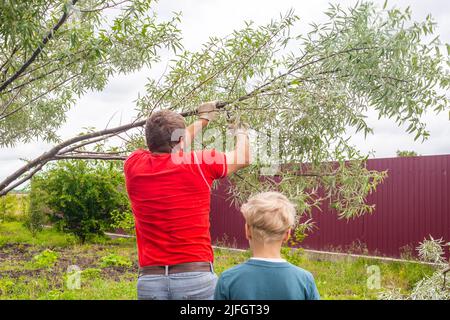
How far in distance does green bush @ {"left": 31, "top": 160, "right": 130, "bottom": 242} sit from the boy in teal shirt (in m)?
11.4

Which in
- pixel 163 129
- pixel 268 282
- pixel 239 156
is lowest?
pixel 268 282

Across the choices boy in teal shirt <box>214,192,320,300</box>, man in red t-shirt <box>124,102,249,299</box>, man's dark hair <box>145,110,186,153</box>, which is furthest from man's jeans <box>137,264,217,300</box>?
man's dark hair <box>145,110,186,153</box>

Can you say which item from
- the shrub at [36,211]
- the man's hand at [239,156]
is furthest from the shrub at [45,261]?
the man's hand at [239,156]

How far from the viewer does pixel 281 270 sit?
6.97 feet

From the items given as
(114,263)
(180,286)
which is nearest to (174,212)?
(180,286)

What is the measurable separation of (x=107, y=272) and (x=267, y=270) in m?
7.77

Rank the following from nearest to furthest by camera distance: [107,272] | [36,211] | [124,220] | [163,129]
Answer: [163,129], [107,272], [124,220], [36,211]

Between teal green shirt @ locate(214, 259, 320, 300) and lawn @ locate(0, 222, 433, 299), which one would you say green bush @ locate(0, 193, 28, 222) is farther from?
teal green shirt @ locate(214, 259, 320, 300)

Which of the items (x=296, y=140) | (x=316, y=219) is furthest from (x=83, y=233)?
(x=296, y=140)

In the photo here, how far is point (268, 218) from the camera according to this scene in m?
2.15

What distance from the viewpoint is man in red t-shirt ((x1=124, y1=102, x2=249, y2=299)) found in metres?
2.57

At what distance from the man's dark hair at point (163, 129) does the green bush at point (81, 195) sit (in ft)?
35.4

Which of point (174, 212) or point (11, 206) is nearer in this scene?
point (174, 212)

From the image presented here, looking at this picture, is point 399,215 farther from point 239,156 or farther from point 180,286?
point 180,286
